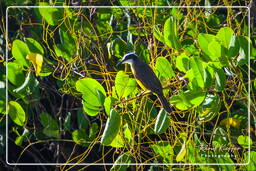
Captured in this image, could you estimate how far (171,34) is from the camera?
2258mm

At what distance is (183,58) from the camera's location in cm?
224

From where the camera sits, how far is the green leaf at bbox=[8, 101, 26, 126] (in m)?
2.51

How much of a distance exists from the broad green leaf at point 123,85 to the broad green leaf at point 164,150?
37 cm

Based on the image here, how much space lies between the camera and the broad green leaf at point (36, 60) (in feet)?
7.84

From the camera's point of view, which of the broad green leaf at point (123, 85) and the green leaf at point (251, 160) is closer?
the broad green leaf at point (123, 85)

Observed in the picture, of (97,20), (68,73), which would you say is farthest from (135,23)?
(68,73)

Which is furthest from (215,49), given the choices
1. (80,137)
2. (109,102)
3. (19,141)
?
(19,141)

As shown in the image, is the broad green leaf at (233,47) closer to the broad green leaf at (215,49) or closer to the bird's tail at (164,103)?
the broad green leaf at (215,49)

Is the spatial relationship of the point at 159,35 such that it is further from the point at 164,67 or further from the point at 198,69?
the point at 198,69

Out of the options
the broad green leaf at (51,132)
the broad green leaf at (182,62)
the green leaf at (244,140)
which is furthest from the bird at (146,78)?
the broad green leaf at (51,132)

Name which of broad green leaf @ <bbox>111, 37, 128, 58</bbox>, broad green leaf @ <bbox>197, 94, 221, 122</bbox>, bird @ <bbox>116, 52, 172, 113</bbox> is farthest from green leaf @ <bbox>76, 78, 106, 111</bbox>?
broad green leaf @ <bbox>197, 94, 221, 122</bbox>

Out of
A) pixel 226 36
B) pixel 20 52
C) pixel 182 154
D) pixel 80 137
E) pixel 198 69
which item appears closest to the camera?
pixel 198 69

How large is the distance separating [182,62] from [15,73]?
0.67 meters

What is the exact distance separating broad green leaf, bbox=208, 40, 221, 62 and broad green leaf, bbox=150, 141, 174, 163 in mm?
475
